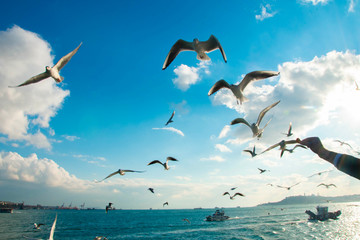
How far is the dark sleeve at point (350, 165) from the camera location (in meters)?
1.63

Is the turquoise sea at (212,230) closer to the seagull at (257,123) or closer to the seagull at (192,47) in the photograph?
the seagull at (257,123)

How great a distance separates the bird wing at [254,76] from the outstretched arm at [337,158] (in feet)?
17.5

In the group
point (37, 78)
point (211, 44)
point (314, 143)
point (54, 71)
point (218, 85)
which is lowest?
point (314, 143)

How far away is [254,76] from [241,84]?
2.67 feet

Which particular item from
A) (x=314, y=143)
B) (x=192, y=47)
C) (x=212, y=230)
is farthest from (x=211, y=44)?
(x=212, y=230)

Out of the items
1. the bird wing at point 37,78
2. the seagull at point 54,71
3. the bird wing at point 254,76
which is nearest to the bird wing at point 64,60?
the seagull at point 54,71

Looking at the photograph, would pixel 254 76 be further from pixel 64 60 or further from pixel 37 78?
pixel 37 78

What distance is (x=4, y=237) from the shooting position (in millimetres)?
43031

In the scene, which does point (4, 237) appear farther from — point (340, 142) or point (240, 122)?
point (340, 142)

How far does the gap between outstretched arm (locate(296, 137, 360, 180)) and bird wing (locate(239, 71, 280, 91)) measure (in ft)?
17.5


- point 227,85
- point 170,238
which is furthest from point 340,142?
point 170,238

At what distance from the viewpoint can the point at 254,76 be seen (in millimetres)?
7910

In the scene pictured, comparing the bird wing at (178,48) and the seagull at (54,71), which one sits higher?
the bird wing at (178,48)

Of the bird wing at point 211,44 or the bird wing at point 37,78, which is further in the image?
the bird wing at point 211,44
